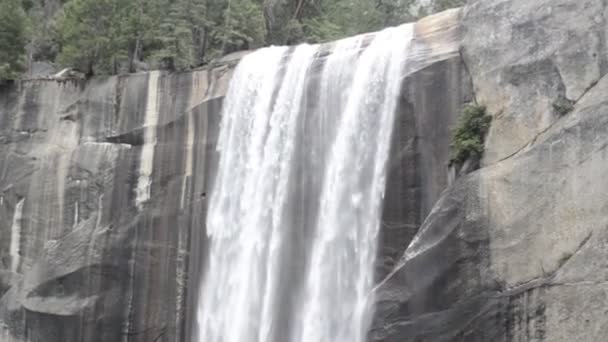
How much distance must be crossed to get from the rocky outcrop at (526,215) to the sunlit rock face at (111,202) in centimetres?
326

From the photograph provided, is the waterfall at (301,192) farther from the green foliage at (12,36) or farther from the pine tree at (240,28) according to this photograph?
the green foliage at (12,36)

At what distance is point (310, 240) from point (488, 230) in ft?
17.4

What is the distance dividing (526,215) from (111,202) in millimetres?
12586

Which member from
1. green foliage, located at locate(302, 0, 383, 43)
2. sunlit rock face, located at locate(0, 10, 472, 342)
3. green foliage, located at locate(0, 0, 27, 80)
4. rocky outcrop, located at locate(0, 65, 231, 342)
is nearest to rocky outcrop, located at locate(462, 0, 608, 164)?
sunlit rock face, located at locate(0, 10, 472, 342)

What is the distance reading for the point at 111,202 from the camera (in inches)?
893

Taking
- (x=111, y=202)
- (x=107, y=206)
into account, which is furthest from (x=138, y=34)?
(x=107, y=206)

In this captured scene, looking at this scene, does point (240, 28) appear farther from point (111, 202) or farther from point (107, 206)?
point (107, 206)

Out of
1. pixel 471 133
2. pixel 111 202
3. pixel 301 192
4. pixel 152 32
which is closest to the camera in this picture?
pixel 471 133

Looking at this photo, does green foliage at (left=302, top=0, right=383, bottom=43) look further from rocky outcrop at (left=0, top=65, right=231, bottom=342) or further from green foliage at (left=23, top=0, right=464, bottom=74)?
rocky outcrop at (left=0, top=65, right=231, bottom=342)

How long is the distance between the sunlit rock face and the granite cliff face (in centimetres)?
4

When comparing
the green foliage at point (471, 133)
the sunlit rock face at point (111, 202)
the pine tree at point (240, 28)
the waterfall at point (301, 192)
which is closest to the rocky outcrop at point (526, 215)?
the green foliage at point (471, 133)

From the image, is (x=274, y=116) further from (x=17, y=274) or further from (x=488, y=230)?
(x=17, y=274)

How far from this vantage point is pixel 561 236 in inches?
557

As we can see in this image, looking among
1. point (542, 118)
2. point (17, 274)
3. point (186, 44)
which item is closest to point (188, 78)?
point (186, 44)
